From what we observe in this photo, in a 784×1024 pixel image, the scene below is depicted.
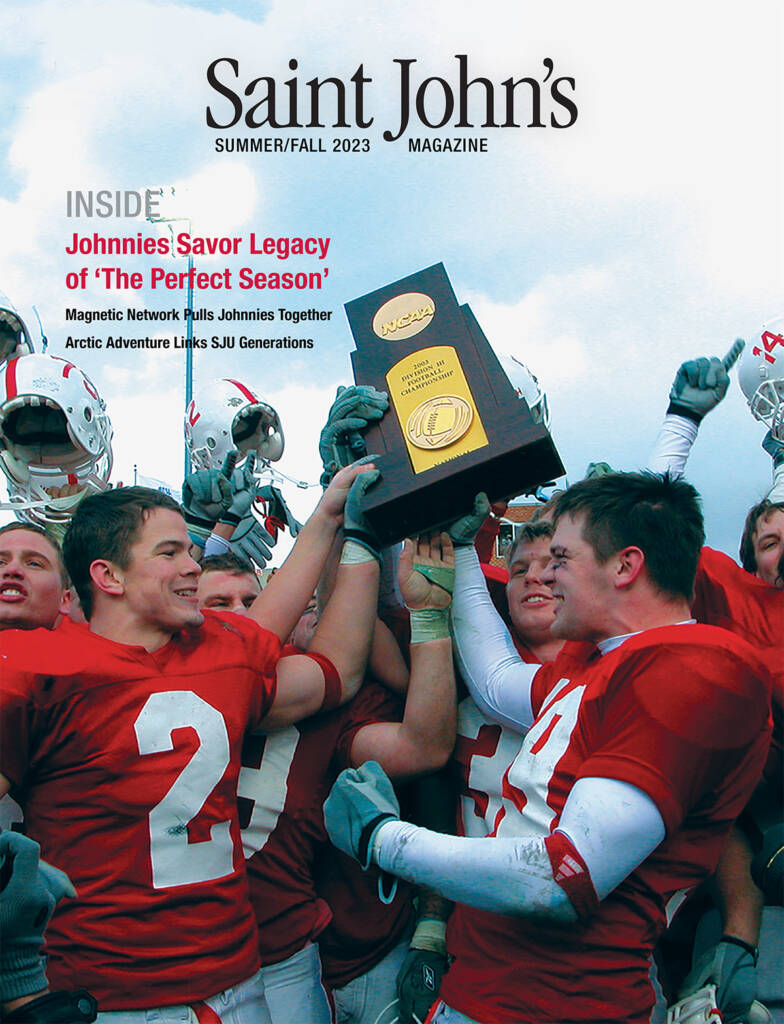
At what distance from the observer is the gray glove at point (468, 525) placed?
2600 millimetres

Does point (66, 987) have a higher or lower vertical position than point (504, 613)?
lower

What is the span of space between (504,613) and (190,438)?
3.59 metres

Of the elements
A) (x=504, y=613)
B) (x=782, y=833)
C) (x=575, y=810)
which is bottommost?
(x=782, y=833)

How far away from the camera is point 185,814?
2066mm

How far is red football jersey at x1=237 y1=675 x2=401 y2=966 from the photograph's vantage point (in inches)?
95.0

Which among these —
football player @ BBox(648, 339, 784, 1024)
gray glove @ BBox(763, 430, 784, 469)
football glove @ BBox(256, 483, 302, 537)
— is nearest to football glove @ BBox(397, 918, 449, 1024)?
football player @ BBox(648, 339, 784, 1024)

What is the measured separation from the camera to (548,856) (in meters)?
1.62

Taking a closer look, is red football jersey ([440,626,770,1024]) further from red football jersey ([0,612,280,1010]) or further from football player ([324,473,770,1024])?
red football jersey ([0,612,280,1010])

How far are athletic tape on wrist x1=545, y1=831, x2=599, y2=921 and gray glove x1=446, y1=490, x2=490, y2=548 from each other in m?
1.15

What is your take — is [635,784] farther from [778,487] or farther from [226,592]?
[778,487]

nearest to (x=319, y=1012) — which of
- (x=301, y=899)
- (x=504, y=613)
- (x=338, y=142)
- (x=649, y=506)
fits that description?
(x=301, y=899)

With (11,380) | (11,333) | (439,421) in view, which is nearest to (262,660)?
(439,421)

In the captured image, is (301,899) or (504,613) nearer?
(301,899)

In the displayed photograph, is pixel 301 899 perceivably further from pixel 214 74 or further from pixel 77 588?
pixel 214 74
